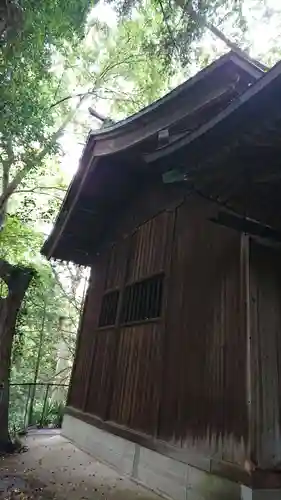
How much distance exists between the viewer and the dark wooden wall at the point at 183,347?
3129 millimetres

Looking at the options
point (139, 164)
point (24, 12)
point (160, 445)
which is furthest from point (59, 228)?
point (160, 445)

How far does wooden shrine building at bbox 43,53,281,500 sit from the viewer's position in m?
2.58

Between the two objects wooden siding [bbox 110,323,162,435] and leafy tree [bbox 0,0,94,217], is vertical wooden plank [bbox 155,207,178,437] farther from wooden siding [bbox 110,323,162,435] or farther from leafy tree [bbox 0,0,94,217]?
leafy tree [bbox 0,0,94,217]

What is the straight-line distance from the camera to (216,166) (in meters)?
2.50

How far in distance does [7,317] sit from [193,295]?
3.37 m

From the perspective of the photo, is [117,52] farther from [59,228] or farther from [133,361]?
[133,361]

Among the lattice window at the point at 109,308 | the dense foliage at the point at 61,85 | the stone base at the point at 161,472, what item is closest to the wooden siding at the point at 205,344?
the stone base at the point at 161,472

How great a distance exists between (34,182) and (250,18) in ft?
23.1

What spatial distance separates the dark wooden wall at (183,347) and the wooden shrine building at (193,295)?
0.05ft

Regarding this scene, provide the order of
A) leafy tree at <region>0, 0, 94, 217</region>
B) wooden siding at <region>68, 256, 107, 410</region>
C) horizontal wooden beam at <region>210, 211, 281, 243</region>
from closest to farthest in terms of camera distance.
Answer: horizontal wooden beam at <region>210, 211, 281, 243</region>
leafy tree at <region>0, 0, 94, 217</region>
wooden siding at <region>68, 256, 107, 410</region>

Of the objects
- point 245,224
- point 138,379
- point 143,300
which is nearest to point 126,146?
point 143,300

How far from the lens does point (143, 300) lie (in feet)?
16.3

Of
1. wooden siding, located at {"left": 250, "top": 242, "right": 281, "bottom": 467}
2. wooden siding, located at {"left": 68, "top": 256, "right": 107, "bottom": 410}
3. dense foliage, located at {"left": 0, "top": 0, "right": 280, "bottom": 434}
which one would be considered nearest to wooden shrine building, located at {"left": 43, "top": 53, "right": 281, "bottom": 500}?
wooden siding, located at {"left": 250, "top": 242, "right": 281, "bottom": 467}

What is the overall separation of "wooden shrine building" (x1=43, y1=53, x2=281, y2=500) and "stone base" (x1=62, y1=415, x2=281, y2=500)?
1 cm
